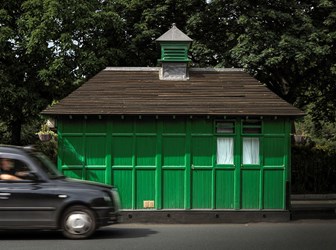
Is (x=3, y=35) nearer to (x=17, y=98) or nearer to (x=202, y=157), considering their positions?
(x=17, y=98)

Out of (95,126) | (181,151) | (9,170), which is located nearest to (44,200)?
(9,170)

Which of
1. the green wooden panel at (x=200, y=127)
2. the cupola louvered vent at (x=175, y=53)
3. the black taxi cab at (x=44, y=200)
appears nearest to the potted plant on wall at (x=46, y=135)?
the cupola louvered vent at (x=175, y=53)

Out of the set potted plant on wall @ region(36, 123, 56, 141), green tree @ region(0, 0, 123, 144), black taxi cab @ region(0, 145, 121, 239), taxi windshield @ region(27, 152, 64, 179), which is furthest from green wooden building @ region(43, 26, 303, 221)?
green tree @ region(0, 0, 123, 144)

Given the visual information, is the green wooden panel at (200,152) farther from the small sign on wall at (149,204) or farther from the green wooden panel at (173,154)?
the small sign on wall at (149,204)

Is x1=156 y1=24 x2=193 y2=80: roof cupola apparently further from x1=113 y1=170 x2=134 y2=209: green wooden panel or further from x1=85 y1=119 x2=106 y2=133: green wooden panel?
x1=113 y1=170 x2=134 y2=209: green wooden panel

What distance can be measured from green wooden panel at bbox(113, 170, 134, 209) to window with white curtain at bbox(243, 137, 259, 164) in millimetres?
3233

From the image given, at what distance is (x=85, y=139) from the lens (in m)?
15.9

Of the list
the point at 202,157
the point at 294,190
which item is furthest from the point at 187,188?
the point at 294,190

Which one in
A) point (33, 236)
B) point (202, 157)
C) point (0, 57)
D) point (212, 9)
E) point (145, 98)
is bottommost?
point (33, 236)

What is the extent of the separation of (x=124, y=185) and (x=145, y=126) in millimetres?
1735

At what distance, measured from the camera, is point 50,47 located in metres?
22.7

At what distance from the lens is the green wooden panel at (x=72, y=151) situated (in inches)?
623

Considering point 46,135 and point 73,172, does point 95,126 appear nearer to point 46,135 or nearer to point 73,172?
point 73,172

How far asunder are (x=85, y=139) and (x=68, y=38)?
294 inches
